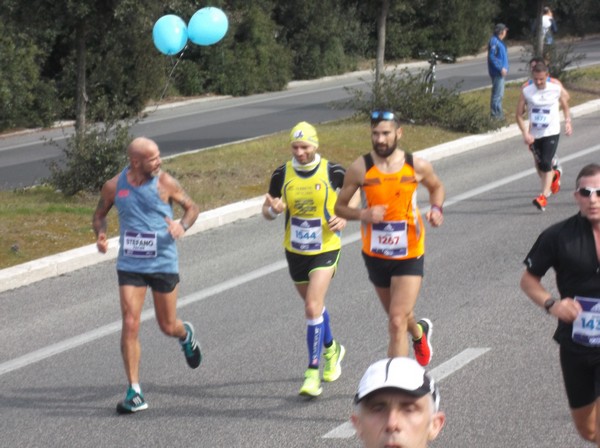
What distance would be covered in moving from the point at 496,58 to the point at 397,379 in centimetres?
2277

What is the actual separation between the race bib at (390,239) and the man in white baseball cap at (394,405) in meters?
4.89

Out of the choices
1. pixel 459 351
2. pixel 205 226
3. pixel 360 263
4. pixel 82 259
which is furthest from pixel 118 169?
pixel 459 351

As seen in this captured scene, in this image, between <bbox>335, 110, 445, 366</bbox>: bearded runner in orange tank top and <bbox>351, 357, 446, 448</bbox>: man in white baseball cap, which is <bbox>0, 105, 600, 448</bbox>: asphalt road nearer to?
<bbox>335, 110, 445, 366</bbox>: bearded runner in orange tank top

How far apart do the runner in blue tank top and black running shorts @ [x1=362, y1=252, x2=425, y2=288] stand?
1.35 metres

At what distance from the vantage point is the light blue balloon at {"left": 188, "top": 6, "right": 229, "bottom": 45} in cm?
1554

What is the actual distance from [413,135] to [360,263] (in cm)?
1020

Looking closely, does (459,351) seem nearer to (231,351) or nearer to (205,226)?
(231,351)

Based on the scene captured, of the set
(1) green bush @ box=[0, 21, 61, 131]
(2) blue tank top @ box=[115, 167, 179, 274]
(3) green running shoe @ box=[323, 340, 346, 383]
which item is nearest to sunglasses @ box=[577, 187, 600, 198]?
(3) green running shoe @ box=[323, 340, 346, 383]

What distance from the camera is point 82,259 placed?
42.9ft

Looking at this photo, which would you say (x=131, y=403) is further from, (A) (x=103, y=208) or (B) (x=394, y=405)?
(B) (x=394, y=405)

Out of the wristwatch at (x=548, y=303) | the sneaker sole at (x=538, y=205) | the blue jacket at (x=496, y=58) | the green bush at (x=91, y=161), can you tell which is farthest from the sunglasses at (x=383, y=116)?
the blue jacket at (x=496, y=58)

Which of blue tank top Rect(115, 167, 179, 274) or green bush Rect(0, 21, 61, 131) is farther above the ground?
blue tank top Rect(115, 167, 179, 274)

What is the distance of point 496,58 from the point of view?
2530 cm

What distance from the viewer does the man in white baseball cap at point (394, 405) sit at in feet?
10.4
